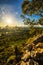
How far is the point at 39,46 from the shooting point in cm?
2911

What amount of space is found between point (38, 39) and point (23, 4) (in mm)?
16770

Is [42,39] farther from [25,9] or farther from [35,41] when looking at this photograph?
[25,9]

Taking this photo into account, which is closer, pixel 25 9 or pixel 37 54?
pixel 25 9

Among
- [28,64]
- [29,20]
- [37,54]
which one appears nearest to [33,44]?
[37,54]

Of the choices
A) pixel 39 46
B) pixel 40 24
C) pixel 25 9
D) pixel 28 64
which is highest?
pixel 25 9

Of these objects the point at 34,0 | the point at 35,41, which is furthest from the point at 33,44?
the point at 34,0

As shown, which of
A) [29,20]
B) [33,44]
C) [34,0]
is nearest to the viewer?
[34,0]

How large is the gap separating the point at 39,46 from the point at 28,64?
5.78 meters

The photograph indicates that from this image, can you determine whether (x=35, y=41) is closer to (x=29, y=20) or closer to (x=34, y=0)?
(x=29, y=20)

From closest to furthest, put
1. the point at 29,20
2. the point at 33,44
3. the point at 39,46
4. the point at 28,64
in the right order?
the point at 29,20, the point at 28,64, the point at 39,46, the point at 33,44

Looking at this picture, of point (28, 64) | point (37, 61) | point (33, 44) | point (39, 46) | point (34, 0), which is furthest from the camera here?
point (33, 44)

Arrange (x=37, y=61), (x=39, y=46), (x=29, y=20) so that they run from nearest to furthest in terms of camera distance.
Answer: (x=29, y=20) < (x=37, y=61) < (x=39, y=46)

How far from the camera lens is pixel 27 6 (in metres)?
18.2

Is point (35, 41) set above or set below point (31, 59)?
above
